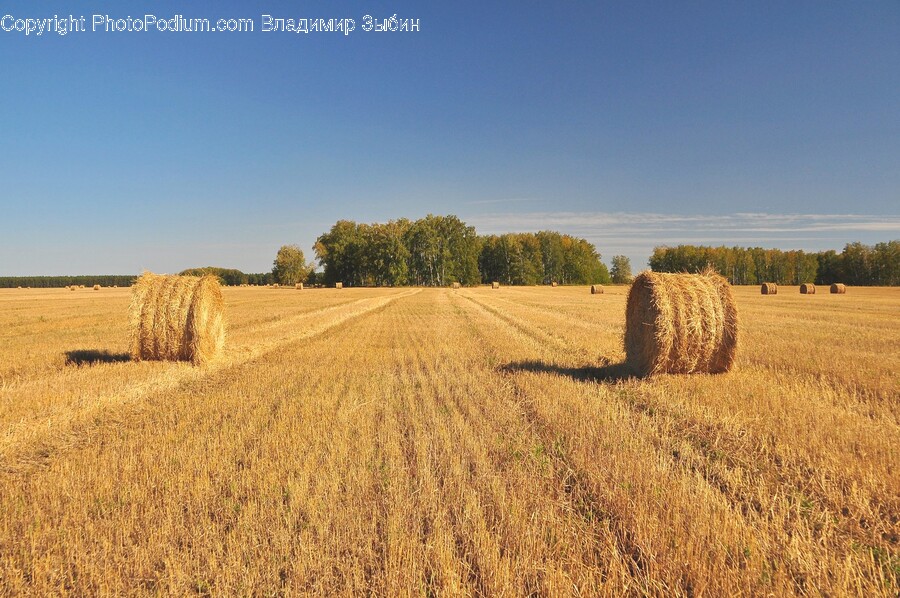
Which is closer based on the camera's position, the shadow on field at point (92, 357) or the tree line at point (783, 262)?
the shadow on field at point (92, 357)

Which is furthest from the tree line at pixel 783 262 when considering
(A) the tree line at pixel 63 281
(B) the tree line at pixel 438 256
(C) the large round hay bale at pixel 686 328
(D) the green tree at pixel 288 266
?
(A) the tree line at pixel 63 281

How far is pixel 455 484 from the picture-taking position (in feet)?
15.2

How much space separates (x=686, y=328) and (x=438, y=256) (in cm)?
9313

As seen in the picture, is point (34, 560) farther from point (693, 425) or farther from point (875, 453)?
point (875, 453)

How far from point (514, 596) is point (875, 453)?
→ 4484 mm

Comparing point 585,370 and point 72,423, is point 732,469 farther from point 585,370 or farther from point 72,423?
point 72,423

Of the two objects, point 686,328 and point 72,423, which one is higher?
point 686,328

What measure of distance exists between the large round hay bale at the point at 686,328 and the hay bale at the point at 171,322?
9.74 metres

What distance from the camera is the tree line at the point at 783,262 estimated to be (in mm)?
92500

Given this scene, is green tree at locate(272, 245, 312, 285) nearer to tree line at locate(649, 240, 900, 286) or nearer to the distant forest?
the distant forest

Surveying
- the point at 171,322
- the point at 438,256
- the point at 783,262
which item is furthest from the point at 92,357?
the point at 783,262

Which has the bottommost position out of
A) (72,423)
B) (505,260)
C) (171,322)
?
(72,423)

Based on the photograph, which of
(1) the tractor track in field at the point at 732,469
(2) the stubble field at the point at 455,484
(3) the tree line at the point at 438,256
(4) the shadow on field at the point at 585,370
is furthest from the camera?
(3) the tree line at the point at 438,256

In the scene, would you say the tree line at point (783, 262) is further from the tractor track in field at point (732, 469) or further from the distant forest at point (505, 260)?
the tractor track in field at point (732, 469)
